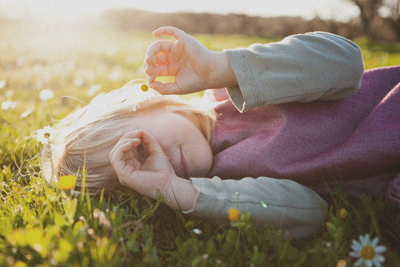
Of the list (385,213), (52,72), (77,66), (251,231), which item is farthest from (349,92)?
(77,66)

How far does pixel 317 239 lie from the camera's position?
4.27ft

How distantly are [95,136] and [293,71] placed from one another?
1.13 metres

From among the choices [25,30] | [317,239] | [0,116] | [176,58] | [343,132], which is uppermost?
[176,58]

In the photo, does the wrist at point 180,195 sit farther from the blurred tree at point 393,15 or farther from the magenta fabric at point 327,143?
the blurred tree at point 393,15

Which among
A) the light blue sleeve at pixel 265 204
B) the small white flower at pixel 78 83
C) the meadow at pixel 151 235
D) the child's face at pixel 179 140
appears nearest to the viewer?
the meadow at pixel 151 235

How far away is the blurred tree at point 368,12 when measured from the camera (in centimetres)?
1520

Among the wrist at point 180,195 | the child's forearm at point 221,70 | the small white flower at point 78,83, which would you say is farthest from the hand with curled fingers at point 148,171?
the small white flower at point 78,83

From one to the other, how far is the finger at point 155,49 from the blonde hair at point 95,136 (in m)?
0.25

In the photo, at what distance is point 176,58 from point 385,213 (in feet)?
4.11

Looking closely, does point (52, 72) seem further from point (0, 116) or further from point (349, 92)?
point (349, 92)

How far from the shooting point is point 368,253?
1.09 m

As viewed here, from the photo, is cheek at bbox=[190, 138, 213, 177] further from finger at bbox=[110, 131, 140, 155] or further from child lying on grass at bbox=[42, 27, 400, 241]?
finger at bbox=[110, 131, 140, 155]

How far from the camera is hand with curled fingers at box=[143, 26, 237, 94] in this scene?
5.35ft

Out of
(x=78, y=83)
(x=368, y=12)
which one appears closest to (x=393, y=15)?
(x=368, y=12)
